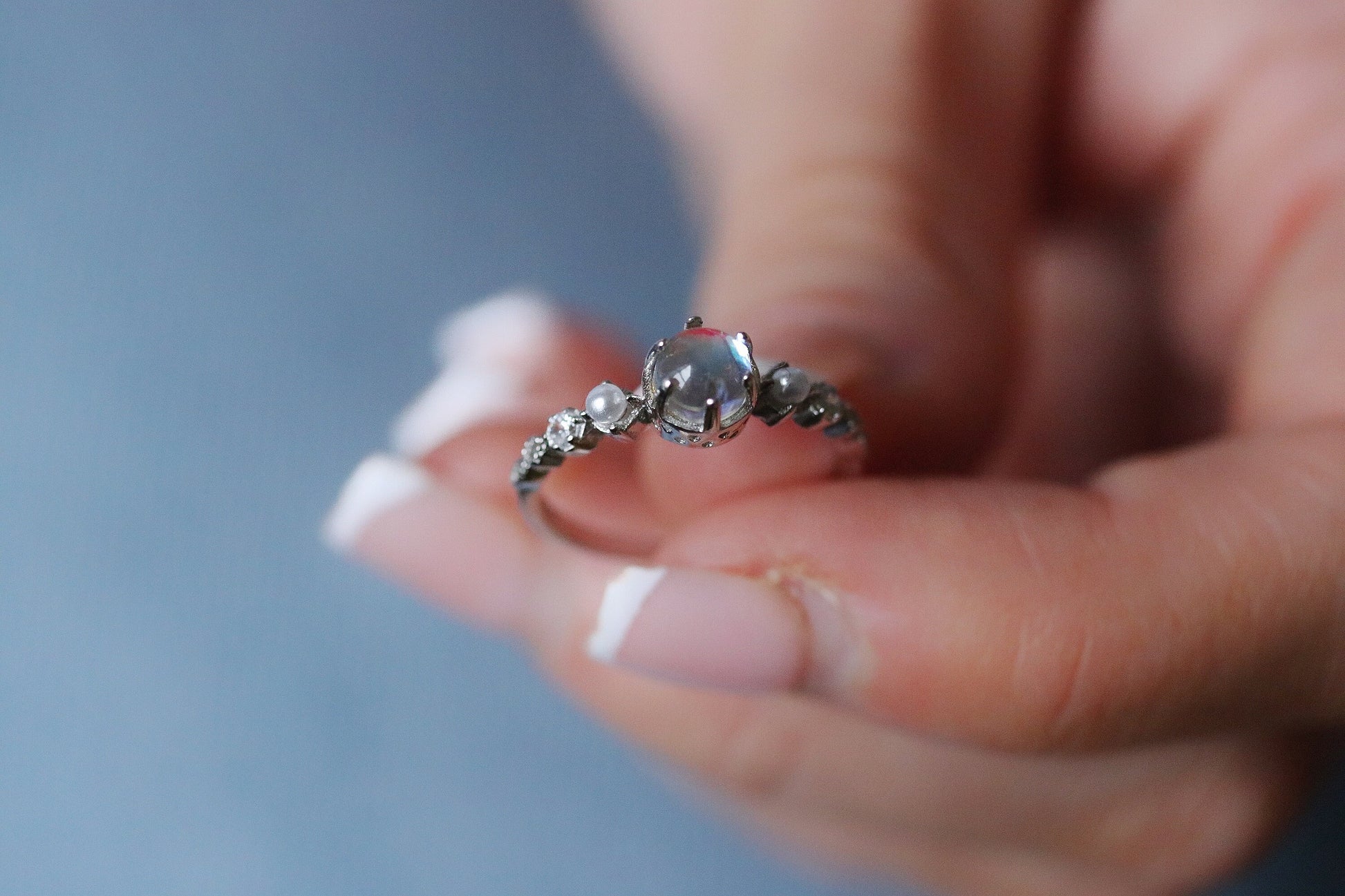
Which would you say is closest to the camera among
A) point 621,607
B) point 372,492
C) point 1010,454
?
point 621,607

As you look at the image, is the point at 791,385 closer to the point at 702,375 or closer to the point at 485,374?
the point at 702,375

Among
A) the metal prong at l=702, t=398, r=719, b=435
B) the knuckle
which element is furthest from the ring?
the knuckle

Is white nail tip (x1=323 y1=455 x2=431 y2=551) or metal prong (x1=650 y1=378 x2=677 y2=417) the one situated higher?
white nail tip (x1=323 y1=455 x2=431 y2=551)

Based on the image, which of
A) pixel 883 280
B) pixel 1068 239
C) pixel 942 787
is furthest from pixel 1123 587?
pixel 1068 239

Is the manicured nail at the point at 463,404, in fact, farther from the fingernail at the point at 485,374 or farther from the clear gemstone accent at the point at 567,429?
the clear gemstone accent at the point at 567,429

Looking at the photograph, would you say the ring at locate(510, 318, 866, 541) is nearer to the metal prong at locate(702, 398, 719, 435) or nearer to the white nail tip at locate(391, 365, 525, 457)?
the metal prong at locate(702, 398, 719, 435)

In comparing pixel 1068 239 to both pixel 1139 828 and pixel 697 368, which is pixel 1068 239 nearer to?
pixel 1139 828

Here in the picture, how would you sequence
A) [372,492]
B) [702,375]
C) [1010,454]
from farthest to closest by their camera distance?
[1010,454] < [372,492] < [702,375]

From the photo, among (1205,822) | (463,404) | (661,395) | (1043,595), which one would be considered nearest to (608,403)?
(661,395)
